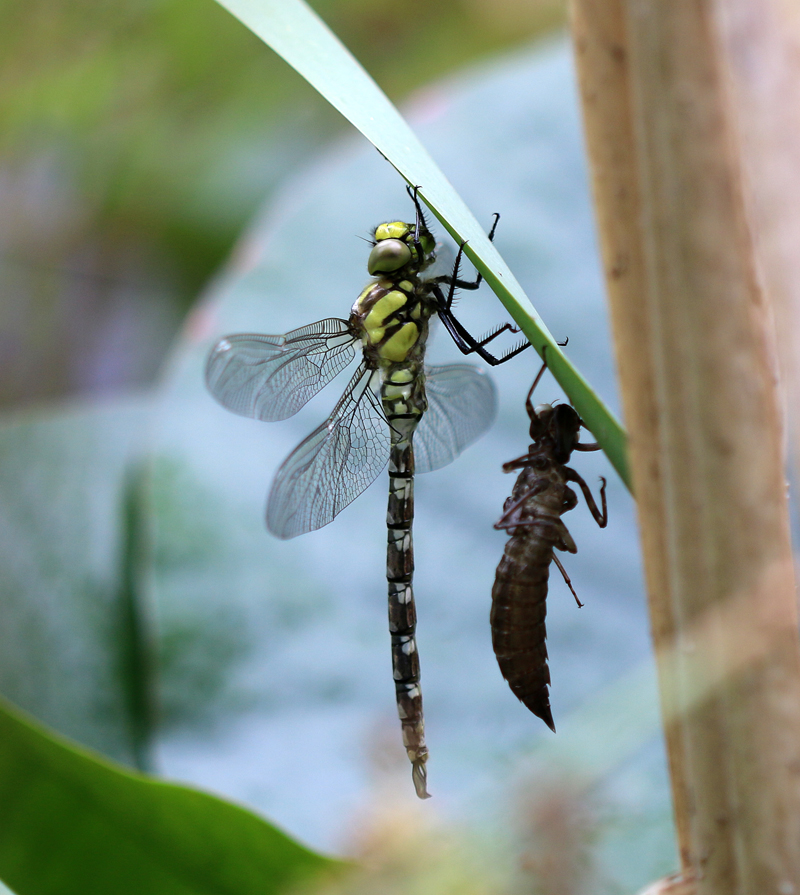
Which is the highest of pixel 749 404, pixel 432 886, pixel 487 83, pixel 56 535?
pixel 487 83

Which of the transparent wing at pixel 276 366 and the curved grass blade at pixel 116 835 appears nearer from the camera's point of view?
the curved grass blade at pixel 116 835

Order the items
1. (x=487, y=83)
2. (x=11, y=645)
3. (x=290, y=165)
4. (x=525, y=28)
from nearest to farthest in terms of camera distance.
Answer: (x=11, y=645)
(x=487, y=83)
(x=290, y=165)
(x=525, y=28)

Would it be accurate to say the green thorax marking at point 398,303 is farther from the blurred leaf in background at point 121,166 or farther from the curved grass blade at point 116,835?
the blurred leaf in background at point 121,166

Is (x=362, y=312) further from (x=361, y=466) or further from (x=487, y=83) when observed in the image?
(x=487, y=83)

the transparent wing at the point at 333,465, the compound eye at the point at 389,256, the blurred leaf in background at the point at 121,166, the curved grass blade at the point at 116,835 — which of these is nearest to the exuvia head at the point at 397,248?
the compound eye at the point at 389,256

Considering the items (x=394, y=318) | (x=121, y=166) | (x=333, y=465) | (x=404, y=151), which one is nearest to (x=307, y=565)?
(x=333, y=465)

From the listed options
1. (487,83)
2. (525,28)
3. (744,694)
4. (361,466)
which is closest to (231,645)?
(361,466)
